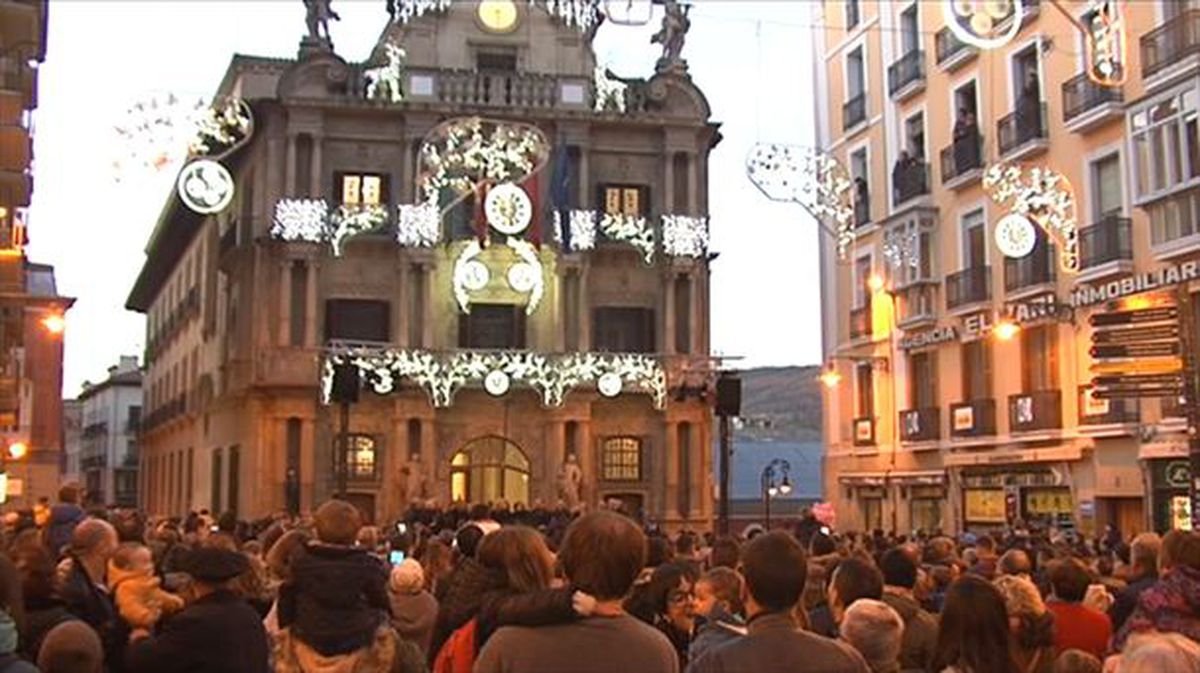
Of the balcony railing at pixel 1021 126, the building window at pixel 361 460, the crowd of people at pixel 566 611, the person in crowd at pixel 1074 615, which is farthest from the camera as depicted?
the building window at pixel 361 460

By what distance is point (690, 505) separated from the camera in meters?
40.9

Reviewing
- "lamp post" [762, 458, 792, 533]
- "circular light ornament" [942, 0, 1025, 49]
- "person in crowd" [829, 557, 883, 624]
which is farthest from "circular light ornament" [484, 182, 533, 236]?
"person in crowd" [829, 557, 883, 624]

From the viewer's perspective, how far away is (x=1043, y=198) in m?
26.6

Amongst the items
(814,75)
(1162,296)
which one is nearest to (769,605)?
(1162,296)

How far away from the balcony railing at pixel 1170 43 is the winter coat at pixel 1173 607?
71.2ft

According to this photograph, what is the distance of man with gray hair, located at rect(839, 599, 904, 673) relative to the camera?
606 cm

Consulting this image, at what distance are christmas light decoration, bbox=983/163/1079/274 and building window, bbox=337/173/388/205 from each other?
17918 millimetres

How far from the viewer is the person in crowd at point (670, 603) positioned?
8.32 m

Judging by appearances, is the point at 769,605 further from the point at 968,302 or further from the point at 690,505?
the point at 690,505

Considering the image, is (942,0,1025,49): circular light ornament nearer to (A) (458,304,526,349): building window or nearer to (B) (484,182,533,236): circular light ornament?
(B) (484,182,533,236): circular light ornament

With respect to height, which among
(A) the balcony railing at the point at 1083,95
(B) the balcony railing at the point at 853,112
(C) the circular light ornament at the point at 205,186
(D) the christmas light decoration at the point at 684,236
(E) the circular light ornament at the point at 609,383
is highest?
(B) the balcony railing at the point at 853,112

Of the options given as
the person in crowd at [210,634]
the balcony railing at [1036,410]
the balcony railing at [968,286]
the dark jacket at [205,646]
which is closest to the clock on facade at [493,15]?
the balcony railing at [968,286]

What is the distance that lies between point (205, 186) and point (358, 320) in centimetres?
1595

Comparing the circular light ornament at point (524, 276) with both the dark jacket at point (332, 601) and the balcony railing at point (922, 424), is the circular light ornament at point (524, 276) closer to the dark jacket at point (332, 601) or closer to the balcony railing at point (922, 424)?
the balcony railing at point (922, 424)
